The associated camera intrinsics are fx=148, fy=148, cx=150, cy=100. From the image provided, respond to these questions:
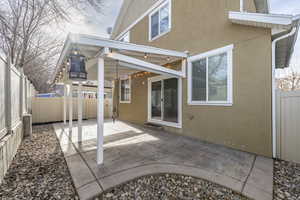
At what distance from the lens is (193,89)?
17.3 ft

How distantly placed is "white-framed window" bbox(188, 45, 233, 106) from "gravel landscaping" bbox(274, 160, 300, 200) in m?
1.78

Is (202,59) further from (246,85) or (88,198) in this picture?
(88,198)

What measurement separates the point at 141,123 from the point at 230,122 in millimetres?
4544

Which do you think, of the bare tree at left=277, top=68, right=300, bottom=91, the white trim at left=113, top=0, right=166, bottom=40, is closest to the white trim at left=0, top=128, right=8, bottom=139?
the white trim at left=113, top=0, right=166, bottom=40

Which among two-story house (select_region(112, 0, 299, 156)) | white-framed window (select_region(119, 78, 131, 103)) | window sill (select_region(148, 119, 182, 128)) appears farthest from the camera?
white-framed window (select_region(119, 78, 131, 103))

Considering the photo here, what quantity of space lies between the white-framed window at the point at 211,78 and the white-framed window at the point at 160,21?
2282 millimetres

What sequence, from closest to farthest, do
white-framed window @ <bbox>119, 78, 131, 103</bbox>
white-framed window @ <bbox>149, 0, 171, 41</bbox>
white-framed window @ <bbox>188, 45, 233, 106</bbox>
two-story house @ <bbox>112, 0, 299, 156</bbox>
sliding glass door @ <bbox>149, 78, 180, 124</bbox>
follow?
two-story house @ <bbox>112, 0, 299, 156</bbox>, white-framed window @ <bbox>188, 45, 233, 106</bbox>, sliding glass door @ <bbox>149, 78, 180, 124</bbox>, white-framed window @ <bbox>149, 0, 171, 41</bbox>, white-framed window @ <bbox>119, 78, 131, 103</bbox>

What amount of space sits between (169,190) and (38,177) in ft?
7.79

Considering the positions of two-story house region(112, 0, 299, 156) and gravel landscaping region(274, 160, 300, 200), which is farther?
two-story house region(112, 0, 299, 156)

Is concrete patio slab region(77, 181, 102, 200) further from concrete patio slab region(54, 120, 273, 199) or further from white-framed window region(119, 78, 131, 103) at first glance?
white-framed window region(119, 78, 131, 103)

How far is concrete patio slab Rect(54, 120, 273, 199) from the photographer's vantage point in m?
2.44

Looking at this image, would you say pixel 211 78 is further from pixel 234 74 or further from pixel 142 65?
pixel 142 65

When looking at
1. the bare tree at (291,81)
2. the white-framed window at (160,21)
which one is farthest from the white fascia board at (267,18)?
the bare tree at (291,81)

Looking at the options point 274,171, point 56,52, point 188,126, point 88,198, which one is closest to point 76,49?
point 88,198
